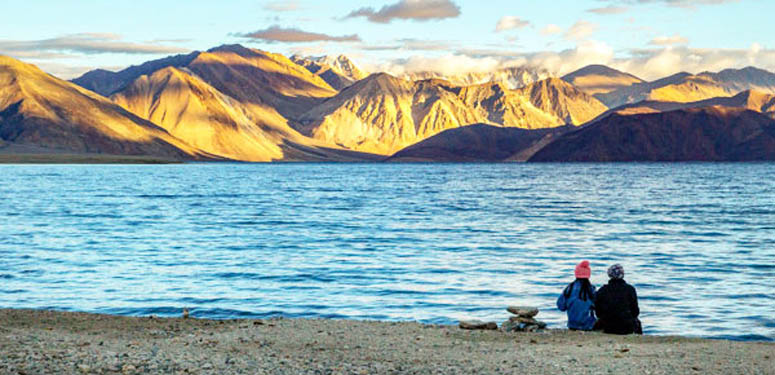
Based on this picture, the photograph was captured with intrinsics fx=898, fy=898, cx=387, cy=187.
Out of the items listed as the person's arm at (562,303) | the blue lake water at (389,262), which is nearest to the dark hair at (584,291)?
the person's arm at (562,303)

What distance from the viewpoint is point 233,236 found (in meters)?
42.3

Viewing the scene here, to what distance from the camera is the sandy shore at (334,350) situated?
43.1 feet

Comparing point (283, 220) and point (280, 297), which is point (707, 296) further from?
point (283, 220)

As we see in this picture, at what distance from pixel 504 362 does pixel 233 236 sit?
29828mm

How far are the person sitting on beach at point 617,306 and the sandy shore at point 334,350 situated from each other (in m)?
0.47

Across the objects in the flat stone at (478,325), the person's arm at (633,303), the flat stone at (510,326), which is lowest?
the flat stone at (510,326)

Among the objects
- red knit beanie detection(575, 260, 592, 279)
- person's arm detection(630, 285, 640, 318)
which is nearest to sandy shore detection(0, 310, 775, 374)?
person's arm detection(630, 285, 640, 318)

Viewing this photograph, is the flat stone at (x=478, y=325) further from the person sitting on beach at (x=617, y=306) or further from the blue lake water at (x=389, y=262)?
the blue lake water at (x=389, y=262)

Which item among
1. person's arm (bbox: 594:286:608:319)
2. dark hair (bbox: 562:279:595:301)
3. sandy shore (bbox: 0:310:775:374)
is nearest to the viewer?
sandy shore (bbox: 0:310:775:374)

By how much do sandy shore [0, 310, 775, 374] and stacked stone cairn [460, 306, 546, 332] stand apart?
36 cm

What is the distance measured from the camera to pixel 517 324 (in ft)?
59.7

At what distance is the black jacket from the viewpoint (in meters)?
16.8

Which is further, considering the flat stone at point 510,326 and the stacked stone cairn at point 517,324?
the flat stone at point 510,326

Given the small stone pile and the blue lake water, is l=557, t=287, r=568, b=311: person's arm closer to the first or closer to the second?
the small stone pile
